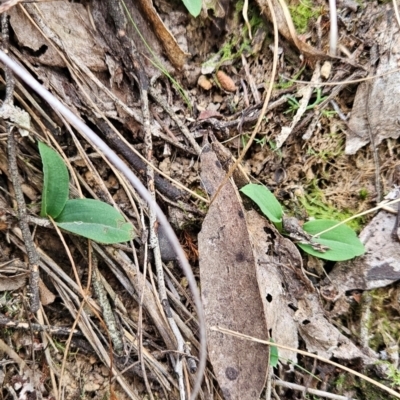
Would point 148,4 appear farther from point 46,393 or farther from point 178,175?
point 46,393

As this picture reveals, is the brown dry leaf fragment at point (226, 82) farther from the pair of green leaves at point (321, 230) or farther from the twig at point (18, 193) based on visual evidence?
the twig at point (18, 193)

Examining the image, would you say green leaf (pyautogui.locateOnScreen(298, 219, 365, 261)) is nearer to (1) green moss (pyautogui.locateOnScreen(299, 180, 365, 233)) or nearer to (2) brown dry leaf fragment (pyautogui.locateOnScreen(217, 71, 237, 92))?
(1) green moss (pyautogui.locateOnScreen(299, 180, 365, 233))

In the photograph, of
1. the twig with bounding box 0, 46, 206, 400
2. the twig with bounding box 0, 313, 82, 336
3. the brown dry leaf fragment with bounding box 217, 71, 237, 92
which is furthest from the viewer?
the brown dry leaf fragment with bounding box 217, 71, 237, 92

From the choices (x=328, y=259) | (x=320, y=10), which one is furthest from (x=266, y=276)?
(x=320, y=10)

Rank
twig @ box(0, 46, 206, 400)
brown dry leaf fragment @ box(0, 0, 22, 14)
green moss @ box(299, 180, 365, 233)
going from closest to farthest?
twig @ box(0, 46, 206, 400) → brown dry leaf fragment @ box(0, 0, 22, 14) → green moss @ box(299, 180, 365, 233)

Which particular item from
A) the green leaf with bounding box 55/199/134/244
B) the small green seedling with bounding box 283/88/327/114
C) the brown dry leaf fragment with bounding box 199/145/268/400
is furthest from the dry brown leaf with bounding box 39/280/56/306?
the small green seedling with bounding box 283/88/327/114

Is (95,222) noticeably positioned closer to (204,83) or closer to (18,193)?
(18,193)

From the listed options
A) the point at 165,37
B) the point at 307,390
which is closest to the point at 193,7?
the point at 165,37
